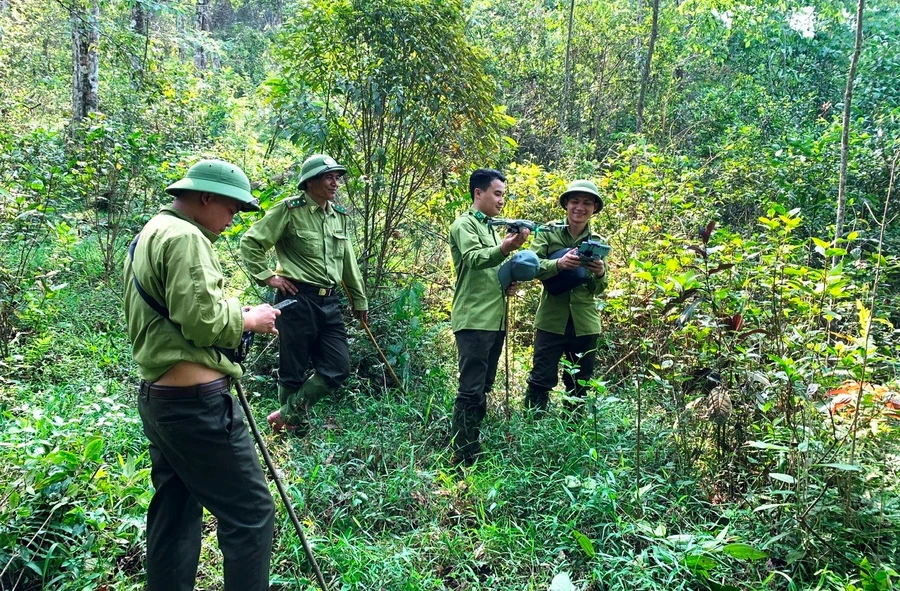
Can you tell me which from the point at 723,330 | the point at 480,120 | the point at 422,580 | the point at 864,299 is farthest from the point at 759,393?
the point at 480,120

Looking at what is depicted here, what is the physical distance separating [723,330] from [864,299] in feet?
7.37

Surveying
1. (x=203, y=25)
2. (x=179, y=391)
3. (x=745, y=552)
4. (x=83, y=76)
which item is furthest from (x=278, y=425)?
(x=203, y=25)

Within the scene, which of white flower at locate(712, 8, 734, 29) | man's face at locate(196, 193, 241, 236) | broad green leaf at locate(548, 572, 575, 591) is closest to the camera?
man's face at locate(196, 193, 241, 236)

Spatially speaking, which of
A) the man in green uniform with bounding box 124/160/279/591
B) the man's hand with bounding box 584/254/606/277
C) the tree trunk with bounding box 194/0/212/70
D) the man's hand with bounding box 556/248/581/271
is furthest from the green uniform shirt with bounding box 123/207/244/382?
the tree trunk with bounding box 194/0/212/70

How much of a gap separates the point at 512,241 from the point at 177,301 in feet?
6.67

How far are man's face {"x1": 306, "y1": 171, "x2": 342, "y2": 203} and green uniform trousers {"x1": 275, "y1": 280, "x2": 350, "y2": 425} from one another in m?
0.66

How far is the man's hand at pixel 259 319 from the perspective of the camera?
2281mm

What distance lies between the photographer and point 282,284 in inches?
155

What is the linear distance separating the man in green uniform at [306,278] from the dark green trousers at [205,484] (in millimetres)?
1727

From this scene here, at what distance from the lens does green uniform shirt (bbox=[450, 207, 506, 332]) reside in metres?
3.67

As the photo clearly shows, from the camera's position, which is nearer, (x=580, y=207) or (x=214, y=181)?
(x=214, y=181)

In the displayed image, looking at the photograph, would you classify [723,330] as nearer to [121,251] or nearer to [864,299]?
[864,299]

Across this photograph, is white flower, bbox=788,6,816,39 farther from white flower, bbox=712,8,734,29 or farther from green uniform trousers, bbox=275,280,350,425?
green uniform trousers, bbox=275,280,350,425

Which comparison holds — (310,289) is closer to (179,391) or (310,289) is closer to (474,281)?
(474,281)
